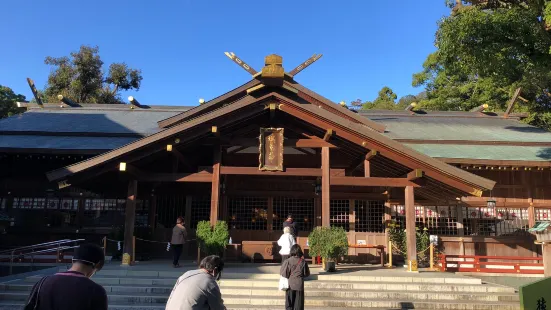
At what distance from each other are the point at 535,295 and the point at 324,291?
15.1ft

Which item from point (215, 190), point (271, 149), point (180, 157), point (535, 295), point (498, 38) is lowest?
point (535, 295)

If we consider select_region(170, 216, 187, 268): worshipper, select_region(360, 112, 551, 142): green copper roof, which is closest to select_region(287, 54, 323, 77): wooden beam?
select_region(360, 112, 551, 142): green copper roof

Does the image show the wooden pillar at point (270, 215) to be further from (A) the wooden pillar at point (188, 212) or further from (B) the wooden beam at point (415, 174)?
(B) the wooden beam at point (415, 174)

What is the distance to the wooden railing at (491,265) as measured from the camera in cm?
1395

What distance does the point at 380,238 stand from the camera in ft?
50.0

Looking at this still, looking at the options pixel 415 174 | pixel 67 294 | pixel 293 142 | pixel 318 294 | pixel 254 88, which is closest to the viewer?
pixel 67 294

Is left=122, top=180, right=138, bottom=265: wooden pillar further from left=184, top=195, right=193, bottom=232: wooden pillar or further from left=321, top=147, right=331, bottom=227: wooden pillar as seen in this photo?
left=321, top=147, right=331, bottom=227: wooden pillar

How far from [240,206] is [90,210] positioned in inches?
231

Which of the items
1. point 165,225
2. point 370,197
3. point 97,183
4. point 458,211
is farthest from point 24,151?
point 458,211

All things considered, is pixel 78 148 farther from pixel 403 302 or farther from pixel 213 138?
pixel 403 302

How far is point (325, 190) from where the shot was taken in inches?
484

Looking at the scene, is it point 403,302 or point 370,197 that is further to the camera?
point 370,197

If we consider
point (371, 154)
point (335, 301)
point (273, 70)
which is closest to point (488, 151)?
point (371, 154)

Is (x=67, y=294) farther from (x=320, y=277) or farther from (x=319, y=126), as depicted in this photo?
(x=319, y=126)
